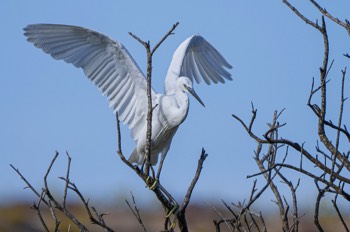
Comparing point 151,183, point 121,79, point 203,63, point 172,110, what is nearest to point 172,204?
point 151,183

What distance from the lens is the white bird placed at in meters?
5.11

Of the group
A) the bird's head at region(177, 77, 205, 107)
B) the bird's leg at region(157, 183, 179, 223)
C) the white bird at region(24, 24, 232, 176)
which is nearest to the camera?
the bird's leg at region(157, 183, 179, 223)

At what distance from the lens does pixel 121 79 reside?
17.3ft

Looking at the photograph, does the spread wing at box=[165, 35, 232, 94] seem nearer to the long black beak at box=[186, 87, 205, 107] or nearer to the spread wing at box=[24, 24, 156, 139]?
the spread wing at box=[24, 24, 156, 139]

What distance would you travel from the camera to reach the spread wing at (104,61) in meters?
5.16

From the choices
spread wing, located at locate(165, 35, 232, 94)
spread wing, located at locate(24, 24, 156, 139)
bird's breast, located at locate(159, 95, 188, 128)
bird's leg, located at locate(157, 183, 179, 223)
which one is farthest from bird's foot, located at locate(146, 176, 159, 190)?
spread wing, located at locate(165, 35, 232, 94)

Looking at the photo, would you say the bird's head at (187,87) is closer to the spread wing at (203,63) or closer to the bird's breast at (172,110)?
the bird's breast at (172,110)

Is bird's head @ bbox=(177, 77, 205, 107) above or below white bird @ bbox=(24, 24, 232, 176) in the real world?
above

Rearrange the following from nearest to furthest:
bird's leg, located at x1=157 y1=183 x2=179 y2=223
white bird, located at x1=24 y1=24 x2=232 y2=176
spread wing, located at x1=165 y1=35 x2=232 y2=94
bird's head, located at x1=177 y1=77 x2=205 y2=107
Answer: bird's leg, located at x1=157 y1=183 x2=179 y2=223, bird's head, located at x1=177 y1=77 x2=205 y2=107, white bird, located at x1=24 y1=24 x2=232 y2=176, spread wing, located at x1=165 y1=35 x2=232 y2=94

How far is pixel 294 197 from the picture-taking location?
3.47 metres

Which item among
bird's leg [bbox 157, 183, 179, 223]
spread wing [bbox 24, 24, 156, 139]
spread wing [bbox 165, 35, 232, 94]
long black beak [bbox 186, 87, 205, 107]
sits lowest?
bird's leg [bbox 157, 183, 179, 223]

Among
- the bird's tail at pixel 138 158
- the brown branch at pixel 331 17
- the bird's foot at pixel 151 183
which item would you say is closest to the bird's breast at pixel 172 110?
the bird's tail at pixel 138 158

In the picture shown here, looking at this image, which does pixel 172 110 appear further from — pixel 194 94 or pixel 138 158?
pixel 138 158

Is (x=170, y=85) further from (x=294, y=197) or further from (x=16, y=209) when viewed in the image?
(x=16, y=209)
